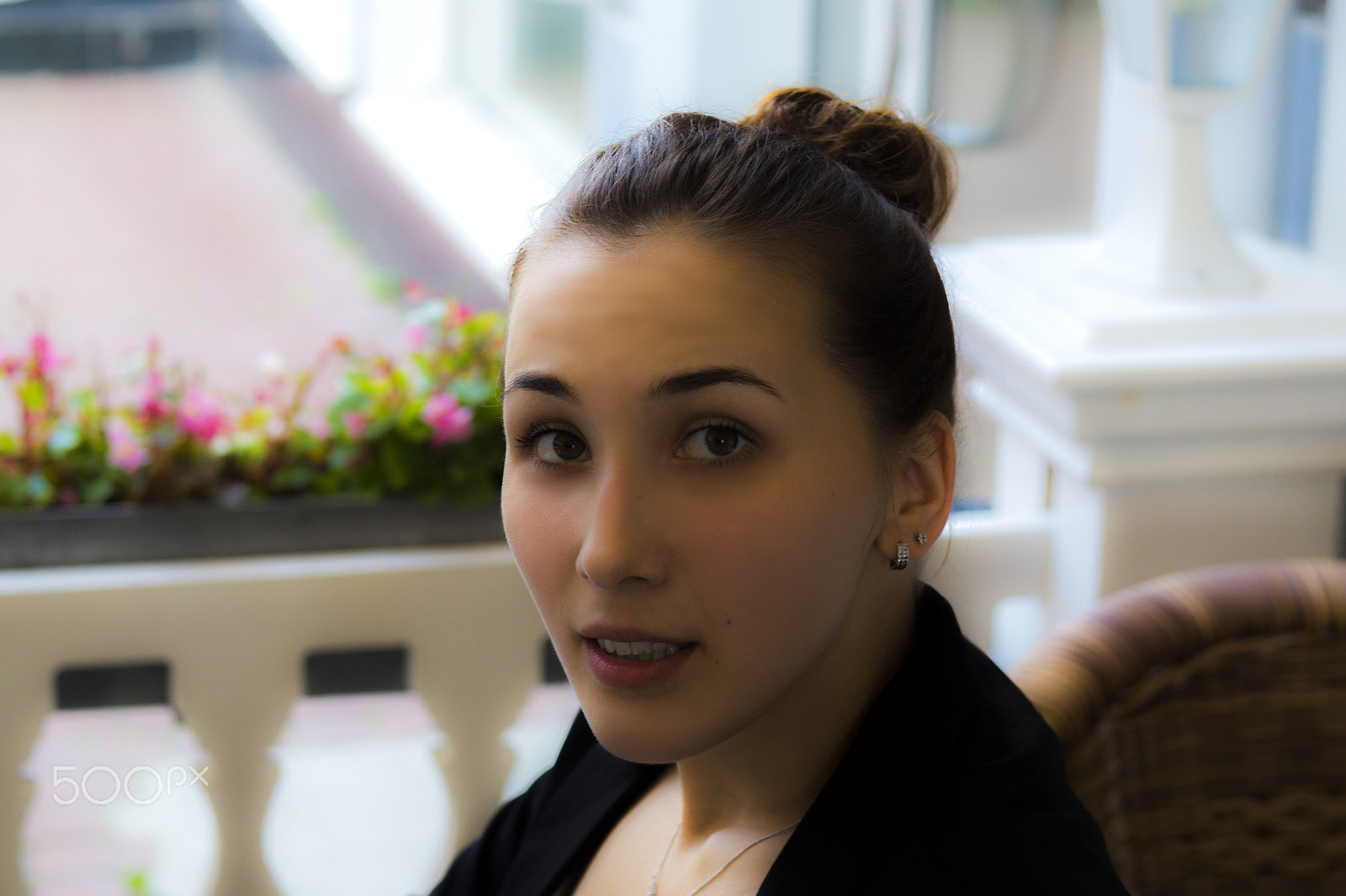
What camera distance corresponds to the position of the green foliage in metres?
1.54

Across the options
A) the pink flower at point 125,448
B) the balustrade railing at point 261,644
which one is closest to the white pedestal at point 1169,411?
the balustrade railing at point 261,644

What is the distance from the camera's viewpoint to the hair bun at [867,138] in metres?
0.87

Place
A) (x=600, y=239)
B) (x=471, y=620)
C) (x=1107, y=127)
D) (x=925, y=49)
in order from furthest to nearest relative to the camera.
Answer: (x=925, y=49) → (x=1107, y=127) → (x=471, y=620) → (x=600, y=239)

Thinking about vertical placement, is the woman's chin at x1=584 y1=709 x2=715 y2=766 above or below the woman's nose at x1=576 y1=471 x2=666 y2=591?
below

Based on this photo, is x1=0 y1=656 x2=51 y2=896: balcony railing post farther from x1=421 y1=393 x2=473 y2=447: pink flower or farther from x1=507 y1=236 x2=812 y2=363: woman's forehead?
x1=507 y1=236 x2=812 y2=363: woman's forehead

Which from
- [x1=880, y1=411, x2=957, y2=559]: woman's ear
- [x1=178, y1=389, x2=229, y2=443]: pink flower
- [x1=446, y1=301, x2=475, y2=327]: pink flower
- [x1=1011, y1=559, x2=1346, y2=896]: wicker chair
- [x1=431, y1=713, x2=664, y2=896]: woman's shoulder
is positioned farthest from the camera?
[x1=446, y1=301, x2=475, y2=327]: pink flower

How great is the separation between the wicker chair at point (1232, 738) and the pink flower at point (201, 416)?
3.21ft

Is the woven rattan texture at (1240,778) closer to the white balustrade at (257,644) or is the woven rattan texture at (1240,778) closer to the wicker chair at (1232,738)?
the wicker chair at (1232,738)

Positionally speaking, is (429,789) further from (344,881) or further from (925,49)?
(925,49)

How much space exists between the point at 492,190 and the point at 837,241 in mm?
1767

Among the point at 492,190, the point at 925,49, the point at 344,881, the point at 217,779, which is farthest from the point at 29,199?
the point at 925,49

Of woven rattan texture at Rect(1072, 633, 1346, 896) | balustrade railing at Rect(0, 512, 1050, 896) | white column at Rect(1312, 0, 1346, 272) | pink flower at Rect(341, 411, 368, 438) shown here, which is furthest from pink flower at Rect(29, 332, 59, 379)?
white column at Rect(1312, 0, 1346, 272)

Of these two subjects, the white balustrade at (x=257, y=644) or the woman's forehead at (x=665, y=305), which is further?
the white balustrade at (x=257, y=644)

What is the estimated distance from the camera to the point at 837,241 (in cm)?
77
